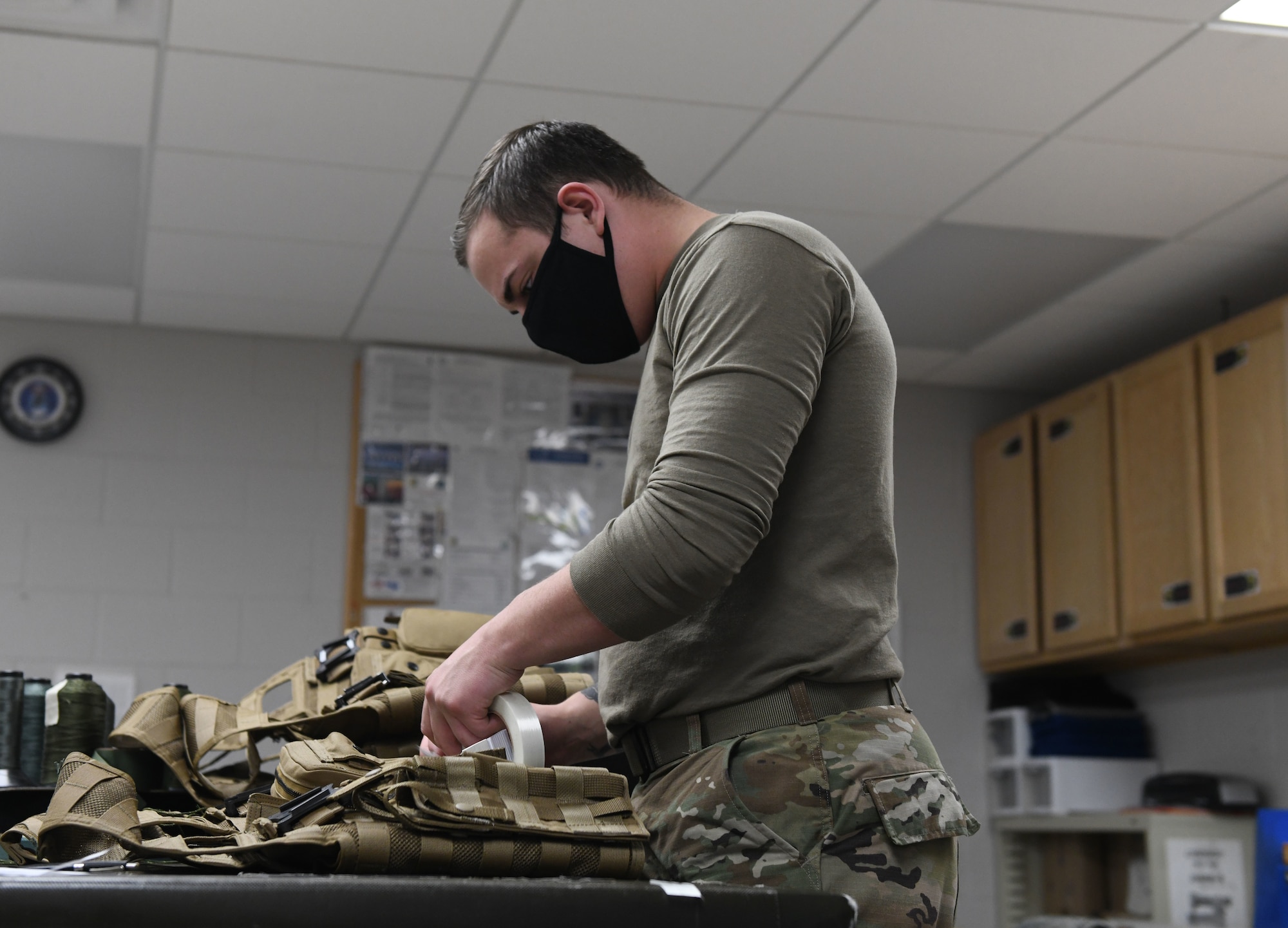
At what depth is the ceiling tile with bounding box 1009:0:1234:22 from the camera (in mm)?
2654

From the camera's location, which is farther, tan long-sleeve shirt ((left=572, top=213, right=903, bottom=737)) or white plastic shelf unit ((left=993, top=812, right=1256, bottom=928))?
white plastic shelf unit ((left=993, top=812, right=1256, bottom=928))

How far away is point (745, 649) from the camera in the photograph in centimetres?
122

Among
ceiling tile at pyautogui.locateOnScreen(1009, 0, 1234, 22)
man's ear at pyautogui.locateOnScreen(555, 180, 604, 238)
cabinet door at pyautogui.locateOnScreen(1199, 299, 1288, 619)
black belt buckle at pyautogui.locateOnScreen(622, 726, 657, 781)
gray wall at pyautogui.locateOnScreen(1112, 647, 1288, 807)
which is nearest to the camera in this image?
black belt buckle at pyautogui.locateOnScreen(622, 726, 657, 781)

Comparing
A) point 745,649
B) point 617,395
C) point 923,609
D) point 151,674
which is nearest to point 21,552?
point 151,674

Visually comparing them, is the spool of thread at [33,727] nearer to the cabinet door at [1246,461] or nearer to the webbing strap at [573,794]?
the webbing strap at [573,794]

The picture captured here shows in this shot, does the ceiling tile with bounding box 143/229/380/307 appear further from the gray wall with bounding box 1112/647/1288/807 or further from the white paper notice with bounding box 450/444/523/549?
the gray wall with bounding box 1112/647/1288/807

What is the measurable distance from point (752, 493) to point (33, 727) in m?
1.15

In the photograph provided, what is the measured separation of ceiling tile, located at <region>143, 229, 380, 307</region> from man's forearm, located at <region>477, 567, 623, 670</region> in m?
2.99

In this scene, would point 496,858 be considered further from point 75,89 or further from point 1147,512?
point 1147,512

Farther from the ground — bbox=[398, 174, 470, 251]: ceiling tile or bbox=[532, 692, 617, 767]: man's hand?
bbox=[398, 174, 470, 251]: ceiling tile

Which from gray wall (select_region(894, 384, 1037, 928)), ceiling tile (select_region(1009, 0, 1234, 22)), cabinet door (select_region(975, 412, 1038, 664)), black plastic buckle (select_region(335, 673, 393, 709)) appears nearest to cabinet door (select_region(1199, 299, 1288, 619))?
cabinet door (select_region(975, 412, 1038, 664))

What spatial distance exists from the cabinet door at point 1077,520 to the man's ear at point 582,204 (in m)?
3.40

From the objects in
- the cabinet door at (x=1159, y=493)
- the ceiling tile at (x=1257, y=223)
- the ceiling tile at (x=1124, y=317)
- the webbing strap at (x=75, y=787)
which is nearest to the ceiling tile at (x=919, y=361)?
the ceiling tile at (x=1124, y=317)

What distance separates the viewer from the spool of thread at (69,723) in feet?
5.72
